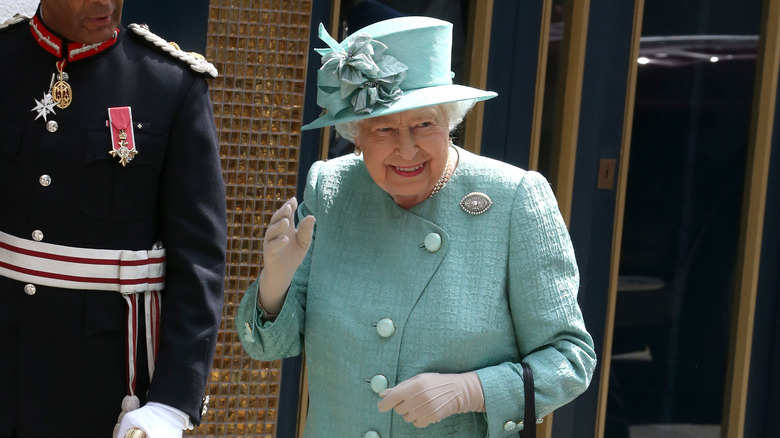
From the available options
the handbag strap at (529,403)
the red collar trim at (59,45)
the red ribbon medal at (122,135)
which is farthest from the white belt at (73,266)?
the handbag strap at (529,403)

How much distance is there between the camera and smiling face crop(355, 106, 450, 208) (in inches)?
92.0

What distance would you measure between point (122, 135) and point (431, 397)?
0.81m

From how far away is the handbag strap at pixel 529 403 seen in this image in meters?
2.31

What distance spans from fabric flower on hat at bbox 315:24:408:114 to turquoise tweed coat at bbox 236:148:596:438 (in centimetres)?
26

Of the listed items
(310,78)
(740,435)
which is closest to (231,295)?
(310,78)

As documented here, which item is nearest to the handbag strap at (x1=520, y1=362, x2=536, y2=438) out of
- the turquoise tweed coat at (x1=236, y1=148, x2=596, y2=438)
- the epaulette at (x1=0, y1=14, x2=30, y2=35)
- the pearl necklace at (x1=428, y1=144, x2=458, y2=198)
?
the turquoise tweed coat at (x1=236, y1=148, x2=596, y2=438)

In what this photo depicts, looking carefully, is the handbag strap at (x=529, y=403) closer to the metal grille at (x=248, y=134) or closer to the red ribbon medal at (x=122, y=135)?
the red ribbon medal at (x=122, y=135)

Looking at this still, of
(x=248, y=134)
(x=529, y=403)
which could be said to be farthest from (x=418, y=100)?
(x=248, y=134)

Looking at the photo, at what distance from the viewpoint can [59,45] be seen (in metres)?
2.26

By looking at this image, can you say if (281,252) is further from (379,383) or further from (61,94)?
(61,94)

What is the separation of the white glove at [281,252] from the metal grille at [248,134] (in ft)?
4.15

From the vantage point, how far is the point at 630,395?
4.18m

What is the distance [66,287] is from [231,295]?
1.41m

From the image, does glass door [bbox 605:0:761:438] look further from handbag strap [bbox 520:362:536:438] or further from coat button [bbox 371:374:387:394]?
coat button [bbox 371:374:387:394]
